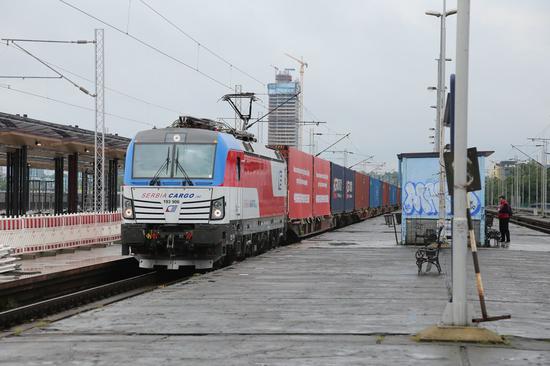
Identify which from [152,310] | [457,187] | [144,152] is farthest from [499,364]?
[144,152]

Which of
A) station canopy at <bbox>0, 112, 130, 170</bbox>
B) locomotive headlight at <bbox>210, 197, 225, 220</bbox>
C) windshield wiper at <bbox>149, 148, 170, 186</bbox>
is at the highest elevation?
station canopy at <bbox>0, 112, 130, 170</bbox>

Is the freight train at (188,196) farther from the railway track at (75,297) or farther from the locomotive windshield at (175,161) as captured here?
the railway track at (75,297)

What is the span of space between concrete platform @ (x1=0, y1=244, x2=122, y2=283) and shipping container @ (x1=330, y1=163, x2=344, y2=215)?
14.7 m

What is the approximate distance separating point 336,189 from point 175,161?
21233 millimetres

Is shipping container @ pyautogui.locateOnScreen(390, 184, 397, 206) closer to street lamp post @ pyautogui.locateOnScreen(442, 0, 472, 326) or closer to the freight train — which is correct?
the freight train

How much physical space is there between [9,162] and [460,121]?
3525 cm

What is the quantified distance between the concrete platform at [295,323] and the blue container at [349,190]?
24.2 m

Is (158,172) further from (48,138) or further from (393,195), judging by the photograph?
(393,195)

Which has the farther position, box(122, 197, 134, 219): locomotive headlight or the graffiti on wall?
the graffiti on wall

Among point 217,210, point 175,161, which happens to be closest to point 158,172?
point 175,161

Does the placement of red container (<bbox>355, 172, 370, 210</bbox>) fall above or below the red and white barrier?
above

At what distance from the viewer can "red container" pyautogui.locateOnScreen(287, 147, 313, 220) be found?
26.8 metres

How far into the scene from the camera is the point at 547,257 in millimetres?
21594

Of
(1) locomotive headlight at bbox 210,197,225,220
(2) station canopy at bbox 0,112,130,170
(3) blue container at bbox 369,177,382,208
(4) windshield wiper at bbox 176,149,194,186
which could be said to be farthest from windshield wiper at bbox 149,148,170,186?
(3) blue container at bbox 369,177,382,208
